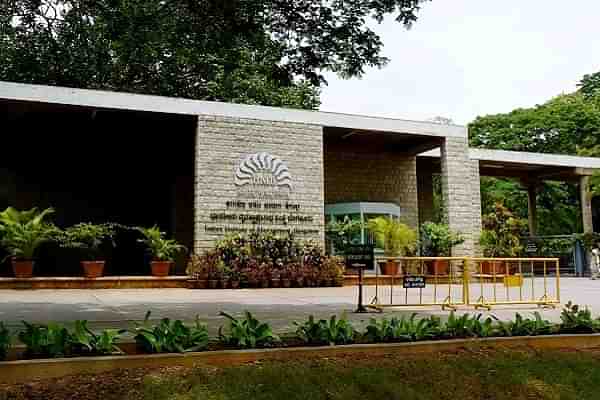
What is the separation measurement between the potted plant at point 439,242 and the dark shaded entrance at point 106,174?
A: 6708mm

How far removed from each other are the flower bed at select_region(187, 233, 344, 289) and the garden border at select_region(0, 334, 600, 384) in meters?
8.88

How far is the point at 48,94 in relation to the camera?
13.9 metres

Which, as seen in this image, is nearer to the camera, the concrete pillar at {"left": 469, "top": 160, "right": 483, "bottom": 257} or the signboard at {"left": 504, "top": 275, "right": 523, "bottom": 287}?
the signboard at {"left": 504, "top": 275, "right": 523, "bottom": 287}

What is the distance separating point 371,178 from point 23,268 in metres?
Result: 10.8

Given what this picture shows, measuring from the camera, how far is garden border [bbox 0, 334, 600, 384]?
4.44 metres

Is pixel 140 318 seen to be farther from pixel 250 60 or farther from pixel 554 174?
pixel 554 174

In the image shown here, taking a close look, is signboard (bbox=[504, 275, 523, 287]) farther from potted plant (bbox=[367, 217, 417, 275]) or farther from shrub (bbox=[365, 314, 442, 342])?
potted plant (bbox=[367, 217, 417, 275])

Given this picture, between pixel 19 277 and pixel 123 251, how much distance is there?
754 centimetres

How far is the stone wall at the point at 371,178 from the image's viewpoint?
65.1 ft

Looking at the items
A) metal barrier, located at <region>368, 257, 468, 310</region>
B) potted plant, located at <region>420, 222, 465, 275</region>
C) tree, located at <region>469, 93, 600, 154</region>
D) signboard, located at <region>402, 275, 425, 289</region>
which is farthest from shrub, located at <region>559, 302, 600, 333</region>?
tree, located at <region>469, 93, 600, 154</region>

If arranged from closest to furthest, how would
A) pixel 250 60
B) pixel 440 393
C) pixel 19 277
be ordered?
1. pixel 440 393
2. pixel 250 60
3. pixel 19 277

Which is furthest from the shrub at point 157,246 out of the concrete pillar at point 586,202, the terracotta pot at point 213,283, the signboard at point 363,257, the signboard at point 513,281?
the concrete pillar at point 586,202

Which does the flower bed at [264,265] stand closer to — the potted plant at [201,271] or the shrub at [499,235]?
the potted plant at [201,271]

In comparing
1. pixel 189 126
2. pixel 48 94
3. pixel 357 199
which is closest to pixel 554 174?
pixel 357 199
